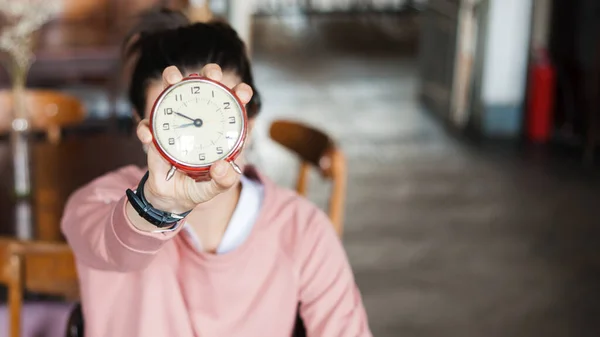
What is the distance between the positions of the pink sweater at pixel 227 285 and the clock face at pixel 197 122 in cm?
28

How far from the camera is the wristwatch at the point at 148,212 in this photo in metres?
0.90

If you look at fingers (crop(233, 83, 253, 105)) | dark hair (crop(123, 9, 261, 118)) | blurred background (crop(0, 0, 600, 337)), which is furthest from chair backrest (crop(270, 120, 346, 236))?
A: fingers (crop(233, 83, 253, 105))

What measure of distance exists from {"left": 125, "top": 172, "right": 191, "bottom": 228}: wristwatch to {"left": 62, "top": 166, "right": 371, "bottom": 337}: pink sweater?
20 centimetres

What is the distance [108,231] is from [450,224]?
9.59 feet

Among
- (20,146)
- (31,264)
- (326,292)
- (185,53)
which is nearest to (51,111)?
(20,146)

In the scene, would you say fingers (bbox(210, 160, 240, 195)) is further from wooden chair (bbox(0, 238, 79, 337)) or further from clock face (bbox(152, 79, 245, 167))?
wooden chair (bbox(0, 238, 79, 337))

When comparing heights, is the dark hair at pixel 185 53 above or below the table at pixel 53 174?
above

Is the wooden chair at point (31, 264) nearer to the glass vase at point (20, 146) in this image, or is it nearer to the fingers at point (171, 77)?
the fingers at point (171, 77)

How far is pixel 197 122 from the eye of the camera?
875mm

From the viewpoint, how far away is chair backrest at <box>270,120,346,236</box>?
6.08 feet

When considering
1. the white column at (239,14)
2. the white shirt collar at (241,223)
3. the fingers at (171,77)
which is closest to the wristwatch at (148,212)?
the fingers at (171,77)

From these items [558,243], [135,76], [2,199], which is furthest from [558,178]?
[135,76]

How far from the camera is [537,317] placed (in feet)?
9.30

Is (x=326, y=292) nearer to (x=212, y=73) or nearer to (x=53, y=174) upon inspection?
(x=212, y=73)
